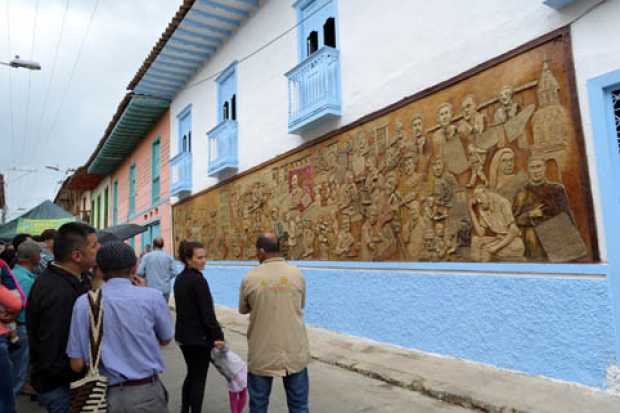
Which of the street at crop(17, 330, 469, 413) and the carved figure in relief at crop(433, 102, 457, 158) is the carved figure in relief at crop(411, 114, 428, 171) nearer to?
the carved figure in relief at crop(433, 102, 457, 158)

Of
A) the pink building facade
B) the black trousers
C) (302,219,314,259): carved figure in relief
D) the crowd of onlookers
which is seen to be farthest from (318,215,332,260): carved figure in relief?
the pink building facade

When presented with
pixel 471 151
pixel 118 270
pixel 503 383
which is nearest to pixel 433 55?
pixel 471 151

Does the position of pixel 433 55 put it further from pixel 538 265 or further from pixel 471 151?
pixel 538 265

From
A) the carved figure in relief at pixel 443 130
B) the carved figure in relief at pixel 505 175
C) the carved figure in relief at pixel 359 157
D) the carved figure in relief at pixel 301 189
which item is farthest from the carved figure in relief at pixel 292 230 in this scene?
the carved figure in relief at pixel 505 175

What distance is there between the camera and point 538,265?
4.70 m

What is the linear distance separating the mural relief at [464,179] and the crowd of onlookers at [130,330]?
111 inches

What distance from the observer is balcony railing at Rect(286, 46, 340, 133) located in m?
7.67

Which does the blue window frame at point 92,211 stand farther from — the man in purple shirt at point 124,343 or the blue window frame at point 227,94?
the man in purple shirt at point 124,343

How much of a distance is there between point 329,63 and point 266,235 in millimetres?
5278

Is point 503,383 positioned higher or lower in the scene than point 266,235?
lower

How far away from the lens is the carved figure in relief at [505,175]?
16.0ft

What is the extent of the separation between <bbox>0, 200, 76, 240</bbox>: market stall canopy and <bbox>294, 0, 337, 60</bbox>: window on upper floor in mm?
6343

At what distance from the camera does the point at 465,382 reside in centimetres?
471

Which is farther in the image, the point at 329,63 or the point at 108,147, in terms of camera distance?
the point at 108,147
